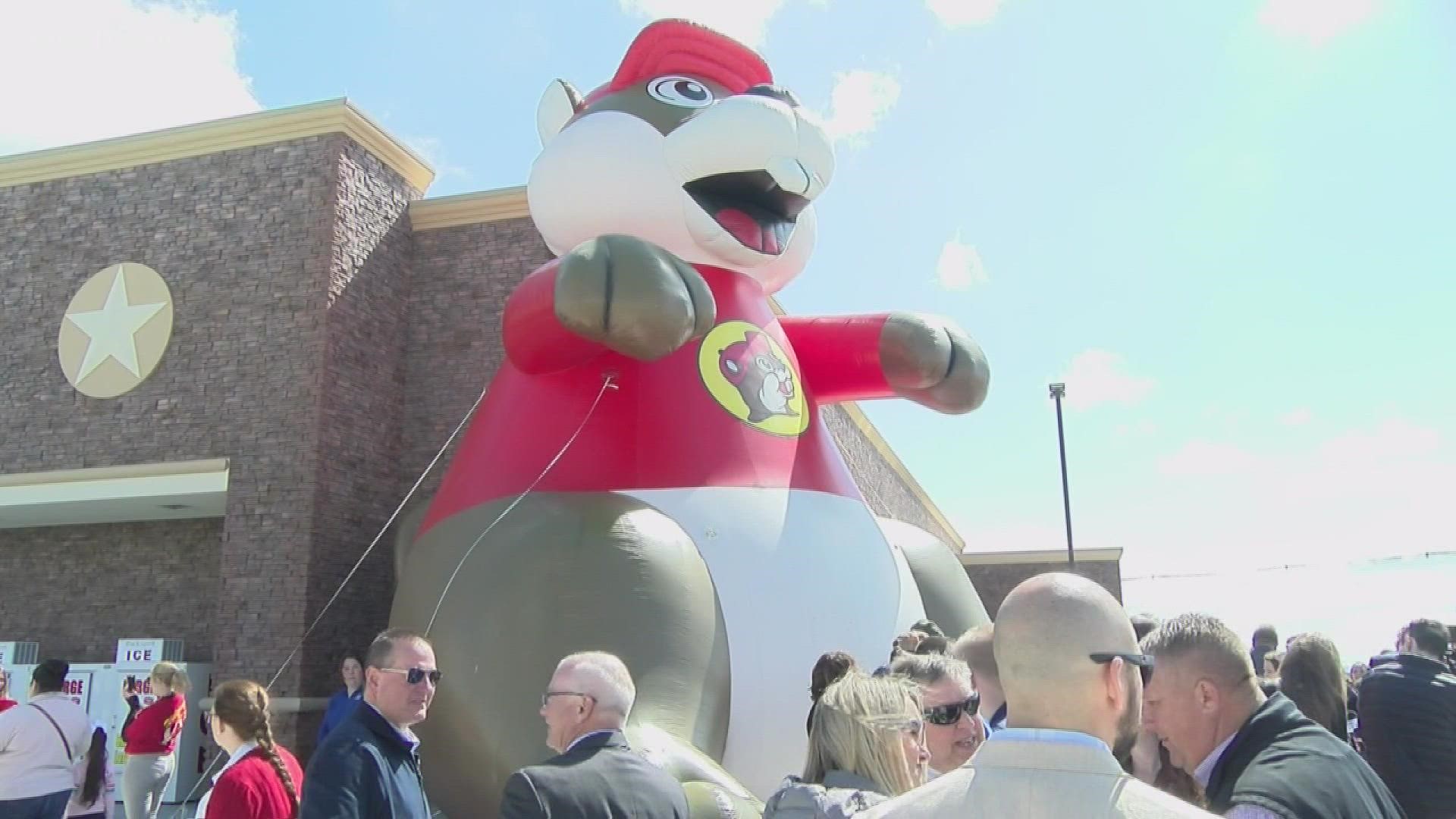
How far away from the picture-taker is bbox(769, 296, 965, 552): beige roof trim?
591 inches

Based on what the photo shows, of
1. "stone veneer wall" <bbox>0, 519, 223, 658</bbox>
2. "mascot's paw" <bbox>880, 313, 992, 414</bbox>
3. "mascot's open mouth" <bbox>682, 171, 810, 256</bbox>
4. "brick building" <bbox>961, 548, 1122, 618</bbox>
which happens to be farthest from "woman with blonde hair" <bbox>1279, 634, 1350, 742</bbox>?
"brick building" <bbox>961, 548, 1122, 618</bbox>

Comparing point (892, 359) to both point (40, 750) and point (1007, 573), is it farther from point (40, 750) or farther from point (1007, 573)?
point (1007, 573)

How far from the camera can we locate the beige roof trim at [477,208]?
9039 mm

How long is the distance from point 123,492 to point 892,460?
12.2 metres

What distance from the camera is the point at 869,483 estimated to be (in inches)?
604

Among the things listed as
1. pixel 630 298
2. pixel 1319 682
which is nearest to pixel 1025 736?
pixel 1319 682

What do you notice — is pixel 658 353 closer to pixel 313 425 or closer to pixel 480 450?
pixel 480 450

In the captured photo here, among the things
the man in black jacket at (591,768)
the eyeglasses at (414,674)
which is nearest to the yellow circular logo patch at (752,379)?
the eyeglasses at (414,674)

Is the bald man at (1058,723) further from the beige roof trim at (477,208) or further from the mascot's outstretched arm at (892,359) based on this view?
the beige roof trim at (477,208)

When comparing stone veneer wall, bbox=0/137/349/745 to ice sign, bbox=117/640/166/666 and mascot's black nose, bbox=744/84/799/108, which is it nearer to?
ice sign, bbox=117/640/166/666

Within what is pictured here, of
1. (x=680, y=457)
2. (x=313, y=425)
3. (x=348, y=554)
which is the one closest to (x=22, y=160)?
(x=313, y=425)

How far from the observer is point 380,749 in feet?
9.57

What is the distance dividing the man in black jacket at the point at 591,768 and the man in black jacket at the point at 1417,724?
246 cm

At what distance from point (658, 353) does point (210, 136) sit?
5.60m
